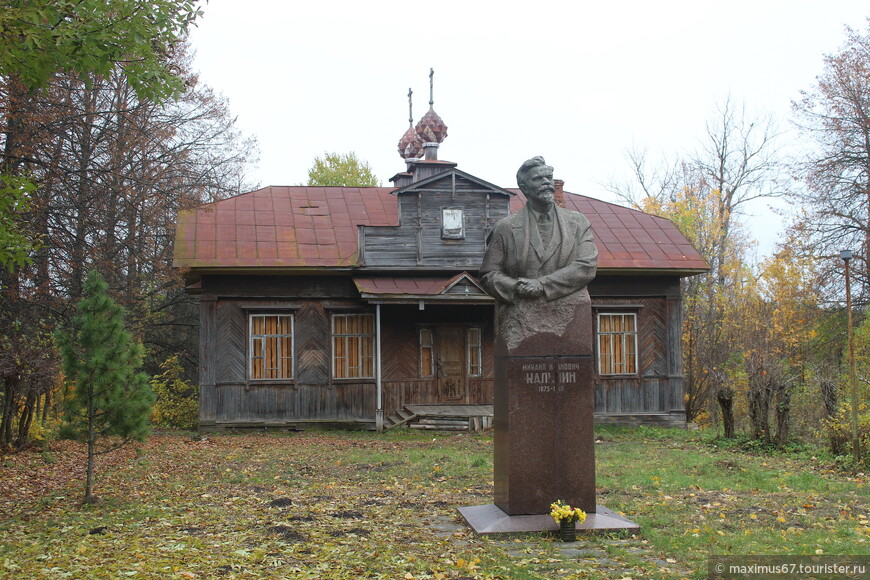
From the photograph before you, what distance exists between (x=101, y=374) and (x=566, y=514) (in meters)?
5.07

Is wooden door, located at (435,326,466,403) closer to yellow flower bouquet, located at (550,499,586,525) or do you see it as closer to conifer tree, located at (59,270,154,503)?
conifer tree, located at (59,270,154,503)

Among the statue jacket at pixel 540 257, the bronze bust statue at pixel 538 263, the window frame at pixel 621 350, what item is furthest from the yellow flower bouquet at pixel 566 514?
the window frame at pixel 621 350

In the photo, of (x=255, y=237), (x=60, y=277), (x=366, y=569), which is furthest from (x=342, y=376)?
(x=366, y=569)

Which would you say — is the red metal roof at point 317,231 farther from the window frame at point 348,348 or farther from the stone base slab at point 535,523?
the stone base slab at point 535,523

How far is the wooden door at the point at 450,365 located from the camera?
1880 centimetres

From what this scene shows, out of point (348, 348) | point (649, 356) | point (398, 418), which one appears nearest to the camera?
point (398, 418)

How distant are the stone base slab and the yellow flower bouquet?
242 mm

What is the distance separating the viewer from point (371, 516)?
7906 millimetres

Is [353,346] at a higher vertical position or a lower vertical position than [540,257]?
lower

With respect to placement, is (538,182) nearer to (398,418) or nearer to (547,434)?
(547,434)

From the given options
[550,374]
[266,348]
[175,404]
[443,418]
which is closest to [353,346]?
[266,348]

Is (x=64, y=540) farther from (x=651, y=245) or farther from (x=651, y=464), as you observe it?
(x=651, y=245)

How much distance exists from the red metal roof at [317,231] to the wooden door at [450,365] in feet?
8.91

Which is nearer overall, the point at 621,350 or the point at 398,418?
the point at 398,418
